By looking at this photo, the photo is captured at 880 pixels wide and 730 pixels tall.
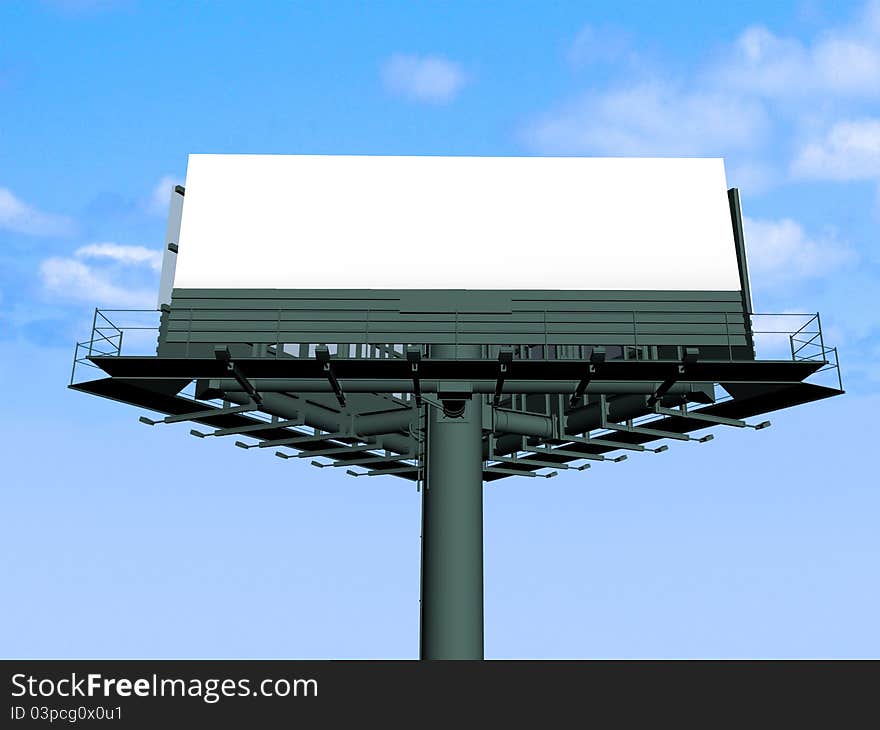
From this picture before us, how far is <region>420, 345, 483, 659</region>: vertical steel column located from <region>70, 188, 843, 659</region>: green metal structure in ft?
0.15

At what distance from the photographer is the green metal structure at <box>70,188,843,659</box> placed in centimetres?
2541

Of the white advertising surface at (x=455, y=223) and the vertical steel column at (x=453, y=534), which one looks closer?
the white advertising surface at (x=455, y=223)

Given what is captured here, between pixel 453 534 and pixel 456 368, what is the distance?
21.3 feet

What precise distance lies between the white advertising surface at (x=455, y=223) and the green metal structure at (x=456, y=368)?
67cm

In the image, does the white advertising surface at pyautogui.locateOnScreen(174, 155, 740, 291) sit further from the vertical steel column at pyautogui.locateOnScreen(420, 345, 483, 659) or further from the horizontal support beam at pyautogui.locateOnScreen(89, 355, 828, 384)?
the vertical steel column at pyautogui.locateOnScreen(420, 345, 483, 659)

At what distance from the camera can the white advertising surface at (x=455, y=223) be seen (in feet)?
88.8

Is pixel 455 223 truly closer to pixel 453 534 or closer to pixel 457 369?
pixel 457 369

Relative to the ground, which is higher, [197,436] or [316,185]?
[316,185]

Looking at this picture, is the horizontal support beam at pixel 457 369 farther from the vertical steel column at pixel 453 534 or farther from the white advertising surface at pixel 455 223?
the white advertising surface at pixel 455 223

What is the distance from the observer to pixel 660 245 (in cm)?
2752

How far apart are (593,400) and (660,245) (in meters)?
8.02
